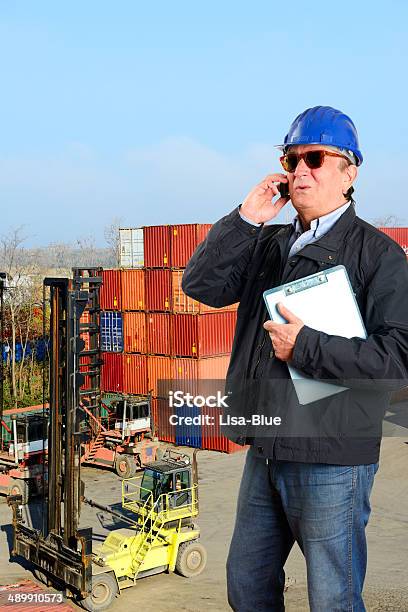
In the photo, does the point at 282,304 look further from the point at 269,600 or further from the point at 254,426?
the point at 269,600

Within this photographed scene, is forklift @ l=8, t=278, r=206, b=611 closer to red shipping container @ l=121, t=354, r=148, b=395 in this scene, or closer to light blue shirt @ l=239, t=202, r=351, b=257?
light blue shirt @ l=239, t=202, r=351, b=257

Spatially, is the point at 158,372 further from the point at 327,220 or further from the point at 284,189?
the point at 327,220

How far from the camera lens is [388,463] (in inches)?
863

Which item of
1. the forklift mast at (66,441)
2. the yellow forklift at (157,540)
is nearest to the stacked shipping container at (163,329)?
the yellow forklift at (157,540)

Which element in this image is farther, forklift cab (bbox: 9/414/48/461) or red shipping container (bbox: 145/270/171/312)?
red shipping container (bbox: 145/270/171/312)

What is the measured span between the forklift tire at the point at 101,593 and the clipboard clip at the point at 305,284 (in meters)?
10.1

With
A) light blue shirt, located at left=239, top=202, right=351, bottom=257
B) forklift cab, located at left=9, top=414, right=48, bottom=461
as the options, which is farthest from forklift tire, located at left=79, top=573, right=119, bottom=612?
light blue shirt, located at left=239, top=202, right=351, bottom=257

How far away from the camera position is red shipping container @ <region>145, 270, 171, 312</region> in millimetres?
24391

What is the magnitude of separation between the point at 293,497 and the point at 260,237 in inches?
45.9

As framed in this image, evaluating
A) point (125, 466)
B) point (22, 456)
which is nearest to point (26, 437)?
point (22, 456)

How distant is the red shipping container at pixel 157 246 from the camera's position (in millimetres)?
24359

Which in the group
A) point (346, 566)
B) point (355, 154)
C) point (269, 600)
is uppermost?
point (355, 154)

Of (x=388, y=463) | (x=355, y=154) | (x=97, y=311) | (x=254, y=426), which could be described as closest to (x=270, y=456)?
(x=254, y=426)

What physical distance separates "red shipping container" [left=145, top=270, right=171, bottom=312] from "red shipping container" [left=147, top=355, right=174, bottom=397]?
1.72 meters
